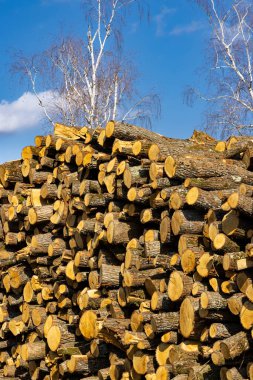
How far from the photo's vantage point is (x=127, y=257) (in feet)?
15.9

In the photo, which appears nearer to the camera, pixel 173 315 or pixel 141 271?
pixel 173 315

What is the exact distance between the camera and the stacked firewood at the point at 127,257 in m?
3.94

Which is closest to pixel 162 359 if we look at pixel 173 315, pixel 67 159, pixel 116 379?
pixel 173 315

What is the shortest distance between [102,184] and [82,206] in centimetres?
32

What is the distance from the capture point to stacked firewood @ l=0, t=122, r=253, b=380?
394 cm

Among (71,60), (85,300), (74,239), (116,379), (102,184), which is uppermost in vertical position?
(71,60)

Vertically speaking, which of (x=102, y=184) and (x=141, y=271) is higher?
(x=102, y=184)

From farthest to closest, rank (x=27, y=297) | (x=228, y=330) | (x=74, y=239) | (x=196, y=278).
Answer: (x=27, y=297)
(x=74, y=239)
(x=196, y=278)
(x=228, y=330)

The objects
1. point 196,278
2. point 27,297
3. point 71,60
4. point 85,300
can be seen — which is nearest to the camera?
point 196,278

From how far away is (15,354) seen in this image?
6691mm

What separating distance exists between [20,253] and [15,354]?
3.87 ft

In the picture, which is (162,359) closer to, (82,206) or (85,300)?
(85,300)

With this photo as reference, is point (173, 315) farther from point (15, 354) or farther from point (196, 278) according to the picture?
point (15, 354)

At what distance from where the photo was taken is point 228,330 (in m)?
3.91
